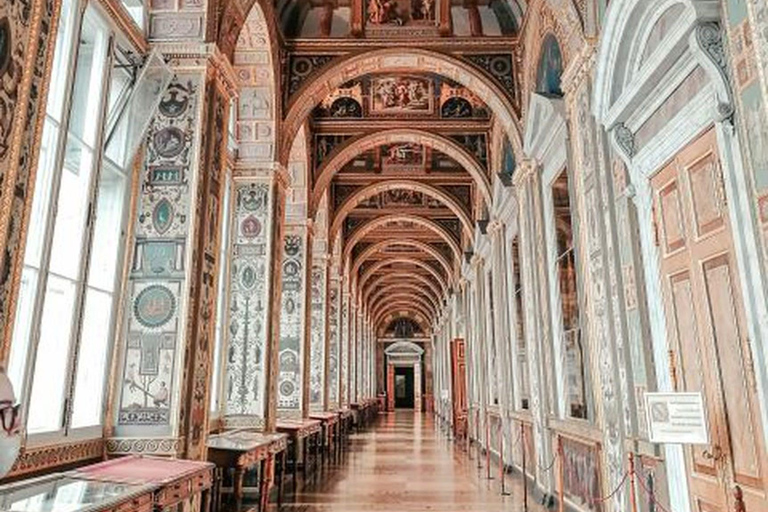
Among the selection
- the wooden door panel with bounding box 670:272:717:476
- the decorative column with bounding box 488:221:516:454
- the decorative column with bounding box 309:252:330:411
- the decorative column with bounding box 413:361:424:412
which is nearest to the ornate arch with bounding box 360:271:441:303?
the decorative column with bounding box 413:361:424:412

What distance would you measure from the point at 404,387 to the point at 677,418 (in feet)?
134

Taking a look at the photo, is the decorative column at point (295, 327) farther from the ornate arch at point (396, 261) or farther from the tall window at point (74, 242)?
the ornate arch at point (396, 261)

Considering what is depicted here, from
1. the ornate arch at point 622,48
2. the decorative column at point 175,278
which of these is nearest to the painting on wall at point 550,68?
the ornate arch at point 622,48

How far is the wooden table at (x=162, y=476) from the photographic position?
11.3 ft

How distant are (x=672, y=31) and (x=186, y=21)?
420 cm

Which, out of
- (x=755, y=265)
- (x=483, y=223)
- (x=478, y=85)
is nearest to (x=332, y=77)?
(x=478, y=85)

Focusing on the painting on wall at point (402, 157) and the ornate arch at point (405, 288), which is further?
the ornate arch at point (405, 288)

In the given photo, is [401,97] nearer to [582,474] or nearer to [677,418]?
[582,474]

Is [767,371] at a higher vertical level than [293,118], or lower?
lower

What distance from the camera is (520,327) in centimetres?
920

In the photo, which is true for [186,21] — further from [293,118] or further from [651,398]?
[651,398]

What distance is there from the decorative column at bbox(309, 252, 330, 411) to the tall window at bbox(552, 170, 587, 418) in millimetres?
8181

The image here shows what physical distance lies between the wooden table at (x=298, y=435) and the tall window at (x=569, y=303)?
442cm

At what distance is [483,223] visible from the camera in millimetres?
12555
